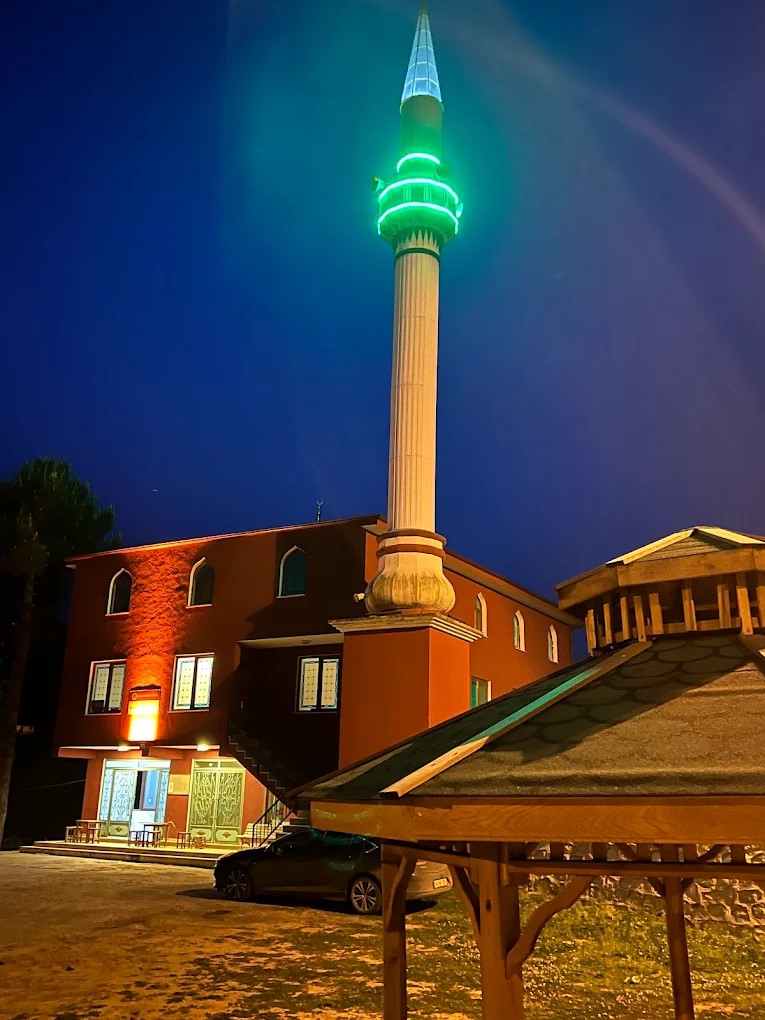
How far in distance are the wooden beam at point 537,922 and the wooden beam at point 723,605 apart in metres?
1.90

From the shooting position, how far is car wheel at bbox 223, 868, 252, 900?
15.2m

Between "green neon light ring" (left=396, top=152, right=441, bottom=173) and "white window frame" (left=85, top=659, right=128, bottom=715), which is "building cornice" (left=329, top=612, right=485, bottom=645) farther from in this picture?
"white window frame" (left=85, top=659, right=128, bottom=715)

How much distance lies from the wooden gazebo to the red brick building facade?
1814cm

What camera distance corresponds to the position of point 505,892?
436cm

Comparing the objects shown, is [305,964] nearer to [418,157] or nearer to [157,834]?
[157,834]

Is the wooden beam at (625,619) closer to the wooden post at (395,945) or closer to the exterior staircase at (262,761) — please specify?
the wooden post at (395,945)

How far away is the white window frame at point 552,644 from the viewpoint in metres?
34.0

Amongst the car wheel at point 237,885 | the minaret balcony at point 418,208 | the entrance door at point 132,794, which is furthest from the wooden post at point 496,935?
the entrance door at point 132,794

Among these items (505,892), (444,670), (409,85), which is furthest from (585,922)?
(409,85)

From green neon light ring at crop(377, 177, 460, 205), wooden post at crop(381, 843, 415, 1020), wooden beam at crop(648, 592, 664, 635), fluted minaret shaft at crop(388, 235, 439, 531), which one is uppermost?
green neon light ring at crop(377, 177, 460, 205)

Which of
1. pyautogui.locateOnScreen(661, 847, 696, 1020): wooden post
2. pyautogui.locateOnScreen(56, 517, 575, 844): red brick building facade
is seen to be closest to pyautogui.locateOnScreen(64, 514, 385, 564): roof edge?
pyautogui.locateOnScreen(56, 517, 575, 844): red brick building facade

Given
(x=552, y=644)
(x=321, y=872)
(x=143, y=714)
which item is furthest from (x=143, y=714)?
(x=552, y=644)

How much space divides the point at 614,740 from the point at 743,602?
1.66m

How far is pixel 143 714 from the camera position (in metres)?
27.1
